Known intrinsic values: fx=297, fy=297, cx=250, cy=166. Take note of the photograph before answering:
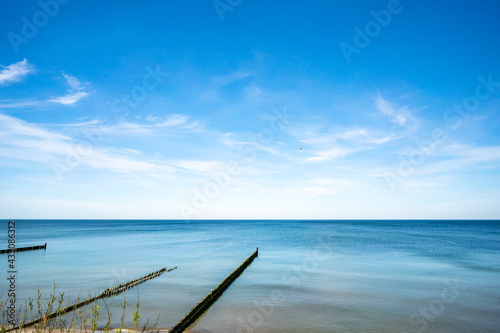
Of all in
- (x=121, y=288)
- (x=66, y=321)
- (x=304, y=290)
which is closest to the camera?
(x=66, y=321)

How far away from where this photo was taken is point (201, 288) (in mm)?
25859

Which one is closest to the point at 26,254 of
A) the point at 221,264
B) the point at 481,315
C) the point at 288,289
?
the point at 221,264

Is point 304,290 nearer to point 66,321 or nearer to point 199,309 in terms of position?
point 199,309

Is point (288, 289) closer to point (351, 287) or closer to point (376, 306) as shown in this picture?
point (351, 287)

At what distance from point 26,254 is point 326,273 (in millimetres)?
45224

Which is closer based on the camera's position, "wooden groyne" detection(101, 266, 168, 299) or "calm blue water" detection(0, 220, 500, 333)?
"calm blue water" detection(0, 220, 500, 333)

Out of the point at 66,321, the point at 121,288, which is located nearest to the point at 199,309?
the point at 66,321

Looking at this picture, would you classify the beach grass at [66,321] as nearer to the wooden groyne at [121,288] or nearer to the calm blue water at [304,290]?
the wooden groyne at [121,288]

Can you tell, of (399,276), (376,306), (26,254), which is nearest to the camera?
(376,306)

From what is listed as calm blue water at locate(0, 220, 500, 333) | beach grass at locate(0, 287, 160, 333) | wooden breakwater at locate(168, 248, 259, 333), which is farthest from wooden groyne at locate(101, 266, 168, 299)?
wooden breakwater at locate(168, 248, 259, 333)

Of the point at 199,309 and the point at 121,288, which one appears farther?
the point at 121,288

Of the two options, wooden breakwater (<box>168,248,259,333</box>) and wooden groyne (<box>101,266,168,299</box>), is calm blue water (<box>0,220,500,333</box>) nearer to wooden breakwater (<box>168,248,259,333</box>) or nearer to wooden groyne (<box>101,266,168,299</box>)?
wooden breakwater (<box>168,248,259,333</box>)

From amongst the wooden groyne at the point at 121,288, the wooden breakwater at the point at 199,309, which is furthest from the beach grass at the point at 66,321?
the wooden groyne at the point at 121,288

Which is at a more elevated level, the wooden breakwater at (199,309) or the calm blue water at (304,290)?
the wooden breakwater at (199,309)
